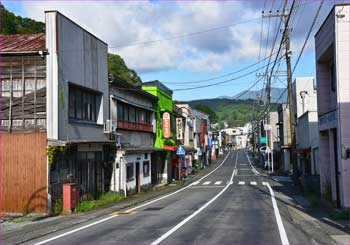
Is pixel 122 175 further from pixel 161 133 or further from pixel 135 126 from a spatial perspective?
pixel 161 133

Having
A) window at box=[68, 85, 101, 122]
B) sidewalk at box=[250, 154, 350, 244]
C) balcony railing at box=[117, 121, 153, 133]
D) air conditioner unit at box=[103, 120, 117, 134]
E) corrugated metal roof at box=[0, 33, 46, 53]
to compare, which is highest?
corrugated metal roof at box=[0, 33, 46, 53]

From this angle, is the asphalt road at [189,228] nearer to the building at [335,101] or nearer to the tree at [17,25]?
the building at [335,101]

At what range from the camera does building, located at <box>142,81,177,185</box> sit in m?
44.4

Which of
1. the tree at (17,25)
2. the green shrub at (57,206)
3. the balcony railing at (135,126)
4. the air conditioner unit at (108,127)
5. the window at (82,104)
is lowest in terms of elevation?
the green shrub at (57,206)

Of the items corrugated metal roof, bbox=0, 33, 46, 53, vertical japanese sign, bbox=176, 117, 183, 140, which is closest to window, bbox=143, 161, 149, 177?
vertical japanese sign, bbox=176, 117, 183, 140

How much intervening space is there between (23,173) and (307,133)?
3200 centimetres

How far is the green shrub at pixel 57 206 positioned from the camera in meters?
21.7

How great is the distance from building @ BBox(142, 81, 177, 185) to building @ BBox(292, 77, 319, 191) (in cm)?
1228

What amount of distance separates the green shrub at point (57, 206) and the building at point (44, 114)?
21 cm

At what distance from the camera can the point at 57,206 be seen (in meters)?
22.0

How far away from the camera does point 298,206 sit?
2439 cm

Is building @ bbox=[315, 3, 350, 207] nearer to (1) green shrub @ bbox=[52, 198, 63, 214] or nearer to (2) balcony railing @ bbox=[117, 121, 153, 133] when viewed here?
(1) green shrub @ bbox=[52, 198, 63, 214]

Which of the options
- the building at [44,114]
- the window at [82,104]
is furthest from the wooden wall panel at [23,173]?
the window at [82,104]

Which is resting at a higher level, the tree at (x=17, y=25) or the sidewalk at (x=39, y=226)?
the tree at (x=17, y=25)
